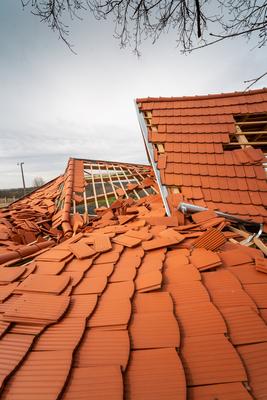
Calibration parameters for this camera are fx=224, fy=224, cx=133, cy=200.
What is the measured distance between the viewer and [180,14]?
2742 mm

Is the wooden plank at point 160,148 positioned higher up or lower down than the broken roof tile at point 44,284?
higher up

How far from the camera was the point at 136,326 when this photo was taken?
5.39 feet

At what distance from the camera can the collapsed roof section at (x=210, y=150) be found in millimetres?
4586

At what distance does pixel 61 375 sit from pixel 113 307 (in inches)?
25.8

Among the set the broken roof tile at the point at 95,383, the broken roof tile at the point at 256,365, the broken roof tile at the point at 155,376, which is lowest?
the broken roof tile at the point at 256,365

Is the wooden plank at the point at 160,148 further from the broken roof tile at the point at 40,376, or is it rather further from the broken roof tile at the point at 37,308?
the broken roof tile at the point at 40,376

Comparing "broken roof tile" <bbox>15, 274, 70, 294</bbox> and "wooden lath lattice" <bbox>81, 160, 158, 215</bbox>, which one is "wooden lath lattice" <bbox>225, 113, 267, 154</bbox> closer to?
"wooden lath lattice" <bbox>81, 160, 158, 215</bbox>

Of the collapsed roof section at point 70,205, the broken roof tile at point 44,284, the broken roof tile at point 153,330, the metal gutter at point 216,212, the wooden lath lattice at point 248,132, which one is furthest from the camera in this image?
the collapsed roof section at point 70,205

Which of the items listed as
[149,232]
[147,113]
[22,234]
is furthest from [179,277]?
[147,113]

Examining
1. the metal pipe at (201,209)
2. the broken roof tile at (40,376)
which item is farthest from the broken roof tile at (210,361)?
the metal pipe at (201,209)

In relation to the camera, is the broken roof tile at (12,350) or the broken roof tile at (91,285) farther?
the broken roof tile at (91,285)

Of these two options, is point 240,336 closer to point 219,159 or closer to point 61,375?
point 61,375

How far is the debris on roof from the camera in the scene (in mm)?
1219

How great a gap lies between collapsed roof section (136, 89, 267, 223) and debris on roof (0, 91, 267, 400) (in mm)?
1378
